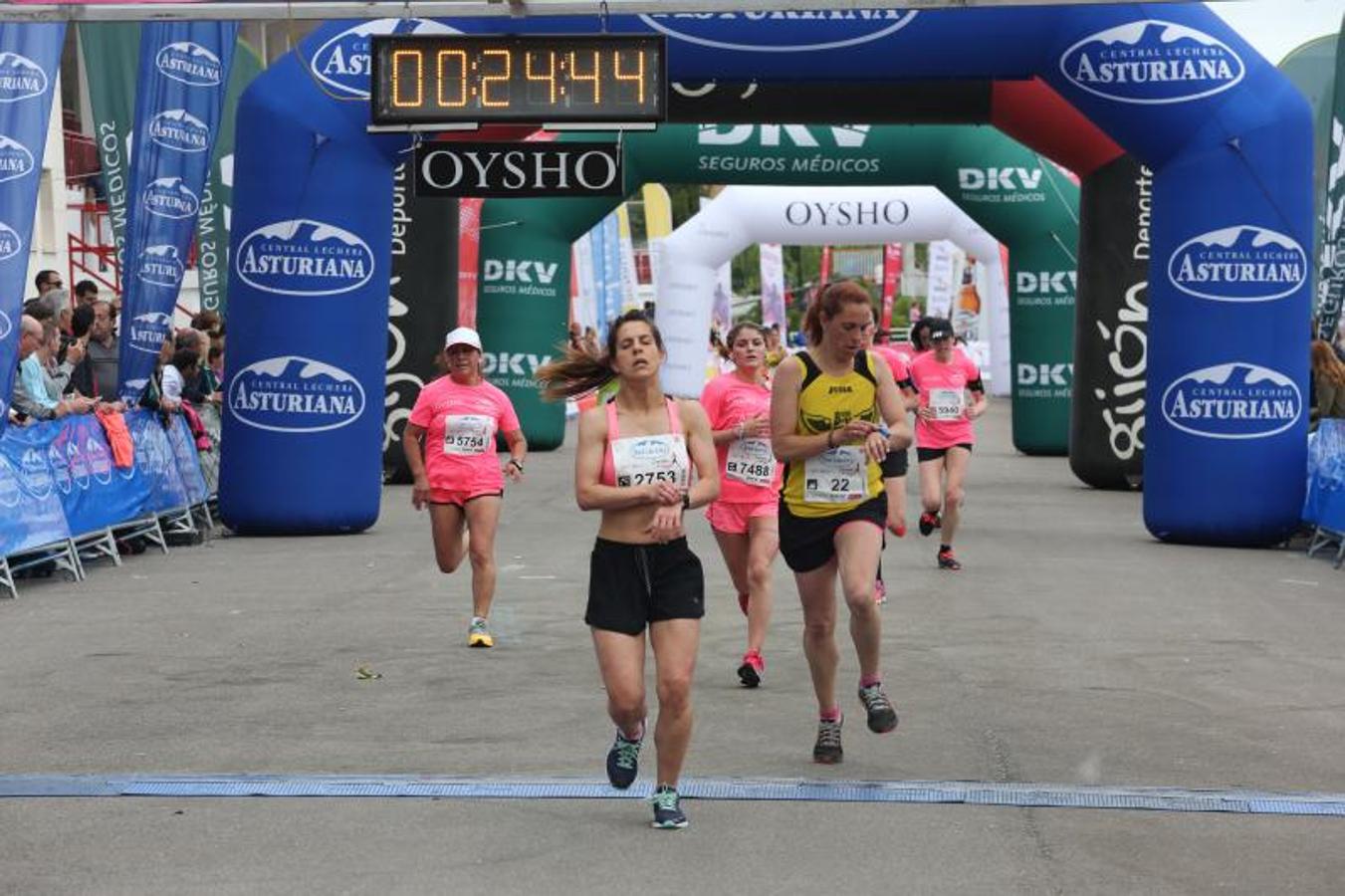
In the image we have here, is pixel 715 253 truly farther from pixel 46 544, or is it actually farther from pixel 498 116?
pixel 498 116

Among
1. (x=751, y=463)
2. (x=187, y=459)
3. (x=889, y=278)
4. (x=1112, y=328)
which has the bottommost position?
(x=187, y=459)

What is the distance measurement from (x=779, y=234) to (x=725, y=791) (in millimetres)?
30574

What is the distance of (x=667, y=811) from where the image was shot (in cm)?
697

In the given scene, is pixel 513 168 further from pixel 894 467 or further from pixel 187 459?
pixel 187 459

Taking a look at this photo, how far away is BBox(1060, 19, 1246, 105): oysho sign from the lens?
16562 millimetres

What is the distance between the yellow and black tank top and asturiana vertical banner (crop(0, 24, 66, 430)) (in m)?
7.01

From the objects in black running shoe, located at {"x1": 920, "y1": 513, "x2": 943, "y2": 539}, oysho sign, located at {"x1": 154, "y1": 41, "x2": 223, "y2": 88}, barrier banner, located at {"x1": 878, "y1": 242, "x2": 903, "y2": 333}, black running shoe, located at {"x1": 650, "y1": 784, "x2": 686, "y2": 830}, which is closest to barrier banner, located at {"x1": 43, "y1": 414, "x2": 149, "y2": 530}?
oysho sign, located at {"x1": 154, "y1": 41, "x2": 223, "y2": 88}

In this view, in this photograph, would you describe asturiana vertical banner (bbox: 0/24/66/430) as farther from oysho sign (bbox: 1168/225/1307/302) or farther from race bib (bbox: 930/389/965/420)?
oysho sign (bbox: 1168/225/1307/302)

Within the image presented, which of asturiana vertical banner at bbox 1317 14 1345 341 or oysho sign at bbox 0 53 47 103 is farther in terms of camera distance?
asturiana vertical banner at bbox 1317 14 1345 341

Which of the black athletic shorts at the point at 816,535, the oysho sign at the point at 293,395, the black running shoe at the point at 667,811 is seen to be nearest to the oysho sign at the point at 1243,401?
the oysho sign at the point at 293,395

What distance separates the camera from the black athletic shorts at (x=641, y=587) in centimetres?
714

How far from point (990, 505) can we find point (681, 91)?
503 cm

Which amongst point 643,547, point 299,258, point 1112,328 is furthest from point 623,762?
point 1112,328

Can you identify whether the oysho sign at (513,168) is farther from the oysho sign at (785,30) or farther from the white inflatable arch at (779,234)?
the white inflatable arch at (779,234)
